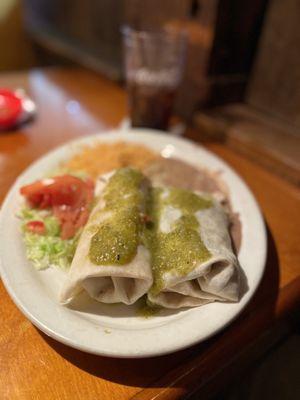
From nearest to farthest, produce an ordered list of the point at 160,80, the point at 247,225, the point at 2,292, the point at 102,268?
the point at 102,268, the point at 2,292, the point at 247,225, the point at 160,80

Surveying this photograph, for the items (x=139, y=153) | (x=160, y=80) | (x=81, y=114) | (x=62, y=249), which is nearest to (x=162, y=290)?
(x=62, y=249)

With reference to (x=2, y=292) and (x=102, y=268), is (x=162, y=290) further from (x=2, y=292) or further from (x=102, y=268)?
(x=2, y=292)

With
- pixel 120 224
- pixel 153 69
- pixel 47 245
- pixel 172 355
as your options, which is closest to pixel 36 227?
pixel 47 245

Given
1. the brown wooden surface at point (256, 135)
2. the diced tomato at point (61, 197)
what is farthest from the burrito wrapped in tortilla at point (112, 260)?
the brown wooden surface at point (256, 135)

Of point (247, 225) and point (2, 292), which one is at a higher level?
point (247, 225)

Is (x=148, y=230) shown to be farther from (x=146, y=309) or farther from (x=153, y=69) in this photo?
(x=153, y=69)

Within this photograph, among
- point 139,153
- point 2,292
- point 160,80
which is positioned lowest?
point 2,292

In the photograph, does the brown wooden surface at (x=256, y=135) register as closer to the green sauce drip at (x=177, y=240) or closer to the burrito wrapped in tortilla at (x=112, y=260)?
the green sauce drip at (x=177, y=240)
